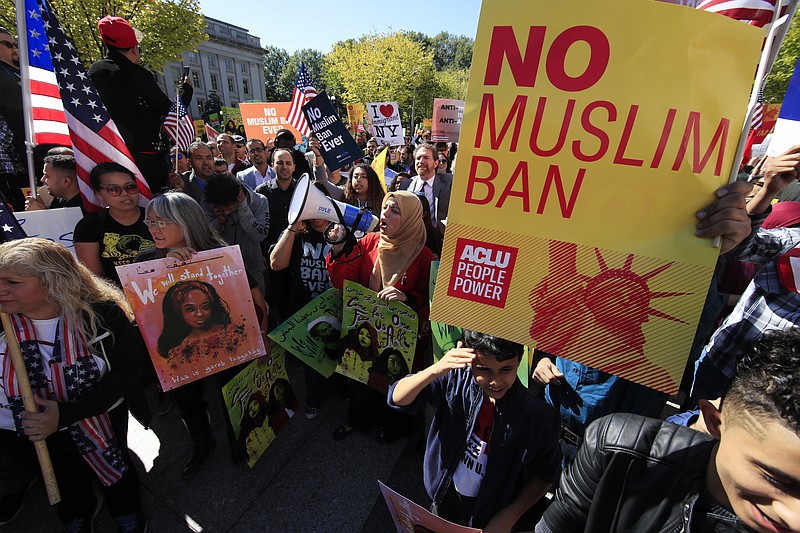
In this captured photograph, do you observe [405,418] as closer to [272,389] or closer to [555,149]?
[272,389]

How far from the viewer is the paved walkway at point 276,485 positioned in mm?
2330

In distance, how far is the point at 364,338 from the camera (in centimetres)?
270

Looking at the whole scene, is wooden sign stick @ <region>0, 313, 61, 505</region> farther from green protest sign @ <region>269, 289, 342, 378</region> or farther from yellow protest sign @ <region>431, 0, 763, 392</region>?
yellow protest sign @ <region>431, 0, 763, 392</region>

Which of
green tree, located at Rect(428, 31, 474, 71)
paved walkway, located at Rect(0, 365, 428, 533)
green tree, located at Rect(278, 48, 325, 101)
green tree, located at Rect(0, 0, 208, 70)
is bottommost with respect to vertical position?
paved walkway, located at Rect(0, 365, 428, 533)

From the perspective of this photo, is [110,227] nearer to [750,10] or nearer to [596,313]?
[596,313]

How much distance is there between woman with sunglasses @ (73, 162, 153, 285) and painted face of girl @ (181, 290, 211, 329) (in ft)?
2.86

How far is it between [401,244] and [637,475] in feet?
6.09

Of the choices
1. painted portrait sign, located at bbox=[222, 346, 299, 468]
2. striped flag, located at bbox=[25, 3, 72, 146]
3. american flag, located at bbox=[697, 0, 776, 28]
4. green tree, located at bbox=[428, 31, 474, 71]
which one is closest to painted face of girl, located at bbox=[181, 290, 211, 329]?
painted portrait sign, located at bbox=[222, 346, 299, 468]

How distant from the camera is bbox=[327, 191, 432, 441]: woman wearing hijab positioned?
262cm

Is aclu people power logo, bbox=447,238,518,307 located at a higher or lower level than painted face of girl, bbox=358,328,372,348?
higher

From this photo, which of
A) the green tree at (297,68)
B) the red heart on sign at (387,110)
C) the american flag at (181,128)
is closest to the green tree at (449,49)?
the green tree at (297,68)

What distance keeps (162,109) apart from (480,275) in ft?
13.8

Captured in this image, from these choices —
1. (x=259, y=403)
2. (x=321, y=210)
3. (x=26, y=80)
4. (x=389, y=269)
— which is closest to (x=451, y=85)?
(x=26, y=80)

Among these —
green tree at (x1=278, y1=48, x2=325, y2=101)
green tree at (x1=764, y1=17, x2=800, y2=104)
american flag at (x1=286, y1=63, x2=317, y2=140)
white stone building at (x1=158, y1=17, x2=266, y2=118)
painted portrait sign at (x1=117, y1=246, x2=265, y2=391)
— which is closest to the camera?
painted portrait sign at (x1=117, y1=246, x2=265, y2=391)
